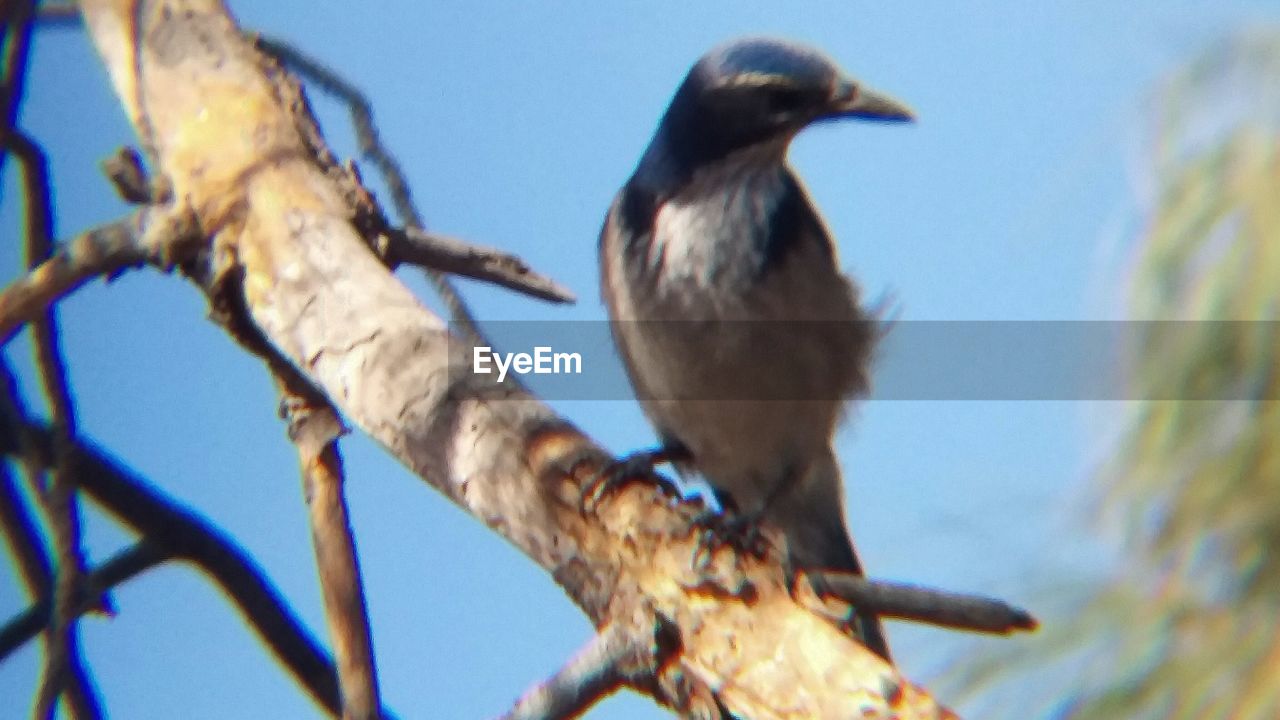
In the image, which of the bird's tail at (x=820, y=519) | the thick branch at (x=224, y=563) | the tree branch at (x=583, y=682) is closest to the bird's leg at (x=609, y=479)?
the tree branch at (x=583, y=682)

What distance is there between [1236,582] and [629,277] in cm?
195

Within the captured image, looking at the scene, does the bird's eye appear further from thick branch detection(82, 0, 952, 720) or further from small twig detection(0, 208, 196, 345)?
small twig detection(0, 208, 196, 345)

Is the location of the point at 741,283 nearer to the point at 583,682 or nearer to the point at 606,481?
the point at 606,481

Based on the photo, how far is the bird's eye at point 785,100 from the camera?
7.84 feet

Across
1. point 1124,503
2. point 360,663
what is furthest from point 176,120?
point 1124,503

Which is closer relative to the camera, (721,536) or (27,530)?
(721,536)

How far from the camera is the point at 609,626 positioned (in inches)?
54.4

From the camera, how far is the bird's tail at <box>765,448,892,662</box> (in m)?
2.63

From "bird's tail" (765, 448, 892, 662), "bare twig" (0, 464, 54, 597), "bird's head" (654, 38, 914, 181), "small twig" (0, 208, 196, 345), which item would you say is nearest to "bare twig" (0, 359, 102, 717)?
"bare twig" (0, 464, 54, 597)

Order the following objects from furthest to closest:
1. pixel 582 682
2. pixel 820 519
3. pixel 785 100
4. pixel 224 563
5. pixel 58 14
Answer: pixel 820 519, pixel 785 100, pixel 58 14, pixel 224 563, pixel 582 682

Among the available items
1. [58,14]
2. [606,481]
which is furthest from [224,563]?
[58,14]

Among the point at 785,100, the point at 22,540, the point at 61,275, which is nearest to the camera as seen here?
the point at 61,275

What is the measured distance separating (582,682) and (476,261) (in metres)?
0.62

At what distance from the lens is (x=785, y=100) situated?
2.41 metres
